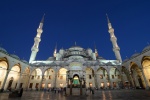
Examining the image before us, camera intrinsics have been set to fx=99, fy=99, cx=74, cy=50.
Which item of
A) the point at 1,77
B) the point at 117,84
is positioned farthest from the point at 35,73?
the point at 117,84

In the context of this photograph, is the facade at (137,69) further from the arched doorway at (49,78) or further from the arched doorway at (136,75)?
the arched doorway at (49,78)

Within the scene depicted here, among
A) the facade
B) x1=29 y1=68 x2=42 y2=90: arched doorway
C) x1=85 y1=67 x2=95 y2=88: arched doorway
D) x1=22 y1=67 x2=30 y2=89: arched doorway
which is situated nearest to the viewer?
Result: the facade

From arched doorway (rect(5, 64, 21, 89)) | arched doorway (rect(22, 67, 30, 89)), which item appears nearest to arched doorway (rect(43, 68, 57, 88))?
arched doorway (rect(22, 67, 30, 89))

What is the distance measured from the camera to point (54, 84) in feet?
98.7

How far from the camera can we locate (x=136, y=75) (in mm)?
28734

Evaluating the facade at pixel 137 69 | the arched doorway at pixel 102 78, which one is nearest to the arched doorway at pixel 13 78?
the arched doorway at pixel 102 78

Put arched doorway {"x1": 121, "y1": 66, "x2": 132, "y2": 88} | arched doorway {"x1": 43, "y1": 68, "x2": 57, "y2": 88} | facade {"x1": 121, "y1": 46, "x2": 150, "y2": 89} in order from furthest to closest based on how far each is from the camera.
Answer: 1. arched doorway {"x1": 43, "y1": 68, "x2": 57, "y2": 88}
2. arched doorway {"x1": 121, "y1": 66, "x2": 132, "y2": 88}
3. facade {"x1": 121, "y1": 46, "x2": 150, "y2": 89}

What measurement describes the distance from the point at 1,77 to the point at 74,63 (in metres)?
19.0

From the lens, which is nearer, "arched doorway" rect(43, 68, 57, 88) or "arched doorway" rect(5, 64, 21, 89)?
"arched doorway" rect(5, 64, 21, 89)

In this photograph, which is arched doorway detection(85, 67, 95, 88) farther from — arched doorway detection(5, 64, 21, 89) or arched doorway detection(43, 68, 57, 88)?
arched doorway detection(5, 64, 21, 89)

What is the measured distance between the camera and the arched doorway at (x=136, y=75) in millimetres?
27128

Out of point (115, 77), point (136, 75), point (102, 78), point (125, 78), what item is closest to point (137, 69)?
point (136, 75)

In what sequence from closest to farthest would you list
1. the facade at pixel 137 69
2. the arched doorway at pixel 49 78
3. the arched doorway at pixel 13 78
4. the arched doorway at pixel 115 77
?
1. the facade at pixel 137 69
2. the arched doorway at pixel 13 78
3. the arched doorway at pixel 49 78
4. the arched doorway at pixel 115 77

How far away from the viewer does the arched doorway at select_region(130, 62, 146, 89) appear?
2713 cm
